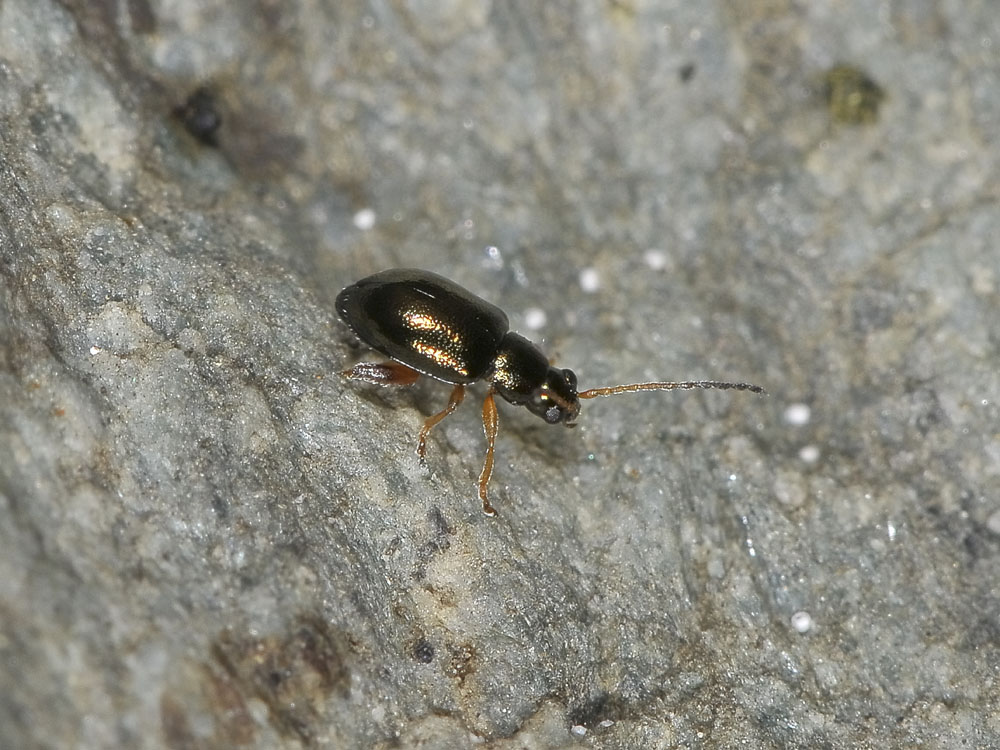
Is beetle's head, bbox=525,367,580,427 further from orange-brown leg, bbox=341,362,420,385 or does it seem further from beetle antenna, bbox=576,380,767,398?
orange-brown leg, bbox=341,362,420,385

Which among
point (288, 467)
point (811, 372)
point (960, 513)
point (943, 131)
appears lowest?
point (960, 513)

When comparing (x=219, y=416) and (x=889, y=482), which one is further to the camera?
(x=889, y=482)

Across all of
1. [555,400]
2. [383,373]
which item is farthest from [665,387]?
[383,373]

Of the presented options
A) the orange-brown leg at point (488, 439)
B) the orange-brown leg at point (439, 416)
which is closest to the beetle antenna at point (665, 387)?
the orange-brown leg at point (488, 439)

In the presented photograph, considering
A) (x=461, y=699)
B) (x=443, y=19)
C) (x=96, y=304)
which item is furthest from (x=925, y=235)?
(x=96, y=304)

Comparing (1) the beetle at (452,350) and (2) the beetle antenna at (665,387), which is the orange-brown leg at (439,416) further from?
(2) the beetle antenna at (665,387)

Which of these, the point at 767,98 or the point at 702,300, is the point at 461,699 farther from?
the point at 767,98
